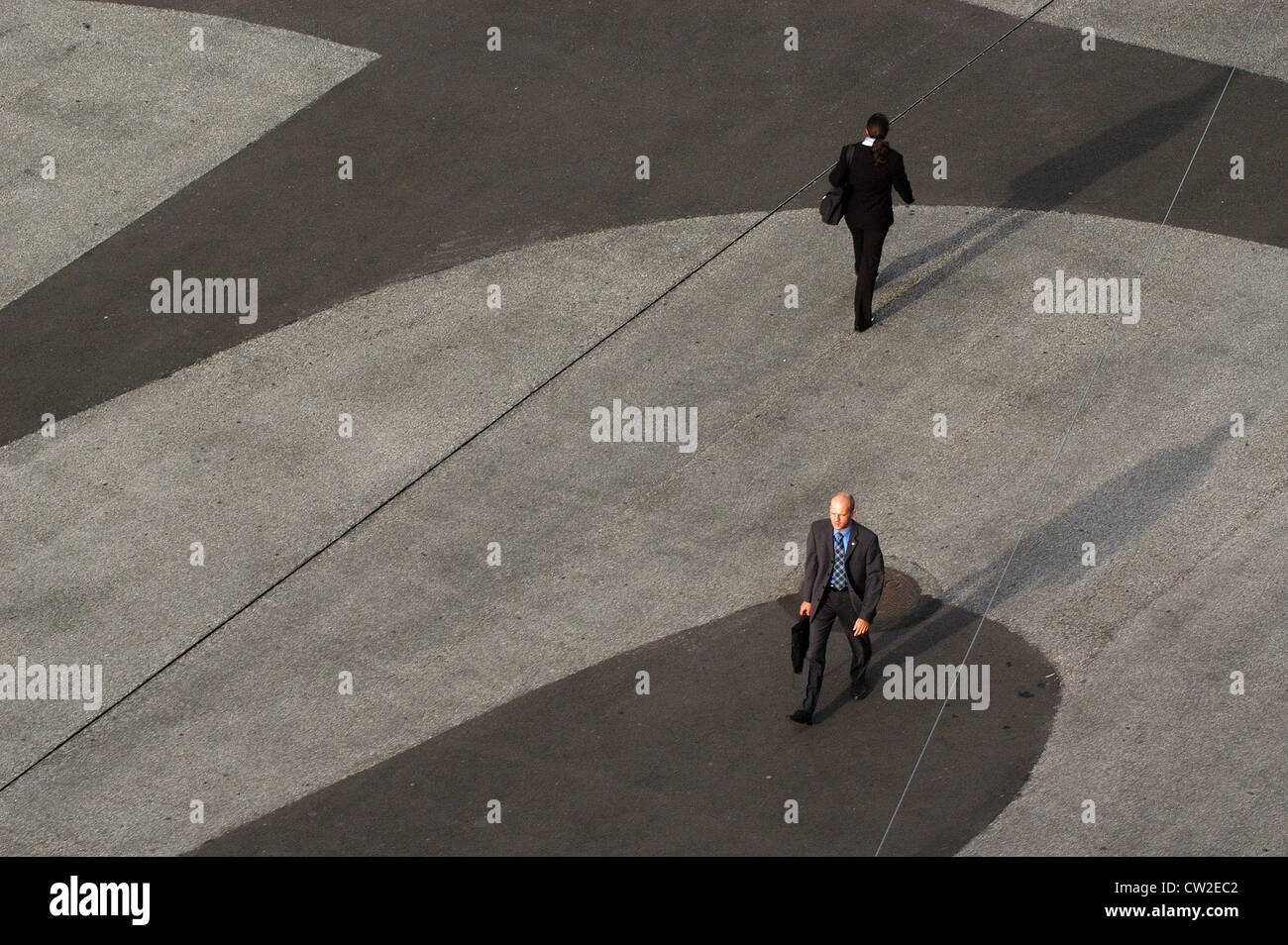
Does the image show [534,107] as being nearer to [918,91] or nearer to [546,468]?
[918,91]

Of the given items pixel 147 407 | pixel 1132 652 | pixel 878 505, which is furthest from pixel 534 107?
pixel 1132 652

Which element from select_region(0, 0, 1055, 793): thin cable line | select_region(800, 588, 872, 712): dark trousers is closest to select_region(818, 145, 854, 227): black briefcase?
select_region(0, 0, 1055, 793): thin cable line

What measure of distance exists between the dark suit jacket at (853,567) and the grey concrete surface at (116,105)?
868 centimetres

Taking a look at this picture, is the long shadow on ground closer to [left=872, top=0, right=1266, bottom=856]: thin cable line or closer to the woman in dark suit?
[left=872, top=0, right=1266, bottom=856]: thin cable line

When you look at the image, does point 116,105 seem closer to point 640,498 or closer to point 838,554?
point 640,498

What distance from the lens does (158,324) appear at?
14648 mm

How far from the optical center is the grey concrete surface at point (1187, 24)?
56.6ft

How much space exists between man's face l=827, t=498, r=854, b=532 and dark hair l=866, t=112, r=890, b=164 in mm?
4274

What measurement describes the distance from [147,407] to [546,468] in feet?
11.7

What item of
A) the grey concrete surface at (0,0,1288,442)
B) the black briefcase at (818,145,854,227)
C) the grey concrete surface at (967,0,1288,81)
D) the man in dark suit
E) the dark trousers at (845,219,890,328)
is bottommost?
the man in dark suit

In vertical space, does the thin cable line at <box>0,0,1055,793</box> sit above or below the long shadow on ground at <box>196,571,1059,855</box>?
above

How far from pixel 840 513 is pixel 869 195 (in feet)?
14.1

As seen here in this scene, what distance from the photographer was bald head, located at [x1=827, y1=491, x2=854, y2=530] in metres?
10.2

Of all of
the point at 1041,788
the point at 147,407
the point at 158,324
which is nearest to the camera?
the point at 1041,788
